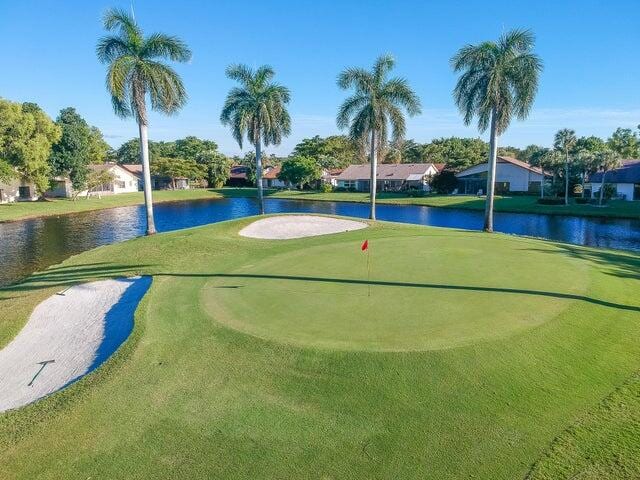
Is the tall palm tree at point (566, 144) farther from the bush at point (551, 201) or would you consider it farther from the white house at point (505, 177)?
the white house at point (505, 177)

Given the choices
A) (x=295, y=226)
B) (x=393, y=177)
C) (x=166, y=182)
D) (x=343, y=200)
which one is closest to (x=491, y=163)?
(x=295, y=226)

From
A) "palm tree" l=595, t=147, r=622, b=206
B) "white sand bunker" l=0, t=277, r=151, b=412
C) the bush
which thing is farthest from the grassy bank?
"white sand bunker" l=0, t=277, r=151, b=412

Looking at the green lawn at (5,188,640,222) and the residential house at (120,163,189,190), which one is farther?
the residential house at (120,163,189,190)

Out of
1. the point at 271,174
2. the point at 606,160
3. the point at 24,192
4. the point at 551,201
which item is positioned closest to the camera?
the point at 606,160

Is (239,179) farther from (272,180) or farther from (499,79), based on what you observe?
(499,79)

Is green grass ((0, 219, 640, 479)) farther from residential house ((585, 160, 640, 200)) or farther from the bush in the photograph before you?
residential house ((585, 160, 640, 200))

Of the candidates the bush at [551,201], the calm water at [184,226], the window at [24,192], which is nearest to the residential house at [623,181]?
the bush at [551,201]
